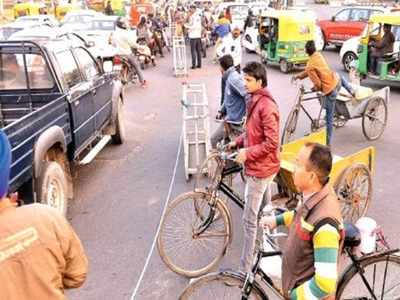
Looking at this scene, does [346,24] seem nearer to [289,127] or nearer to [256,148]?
[289,127]

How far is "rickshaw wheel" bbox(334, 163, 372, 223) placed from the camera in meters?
5.19

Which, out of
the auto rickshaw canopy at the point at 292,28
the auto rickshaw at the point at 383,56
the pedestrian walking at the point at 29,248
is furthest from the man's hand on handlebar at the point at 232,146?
Answer: the auto rickshaw canopy at the point at 292,28

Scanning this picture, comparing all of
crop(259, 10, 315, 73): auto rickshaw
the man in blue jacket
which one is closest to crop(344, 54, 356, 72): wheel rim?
crop(259, 10, 315, 73): auto rickshaw

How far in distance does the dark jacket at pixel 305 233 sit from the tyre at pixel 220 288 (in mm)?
462

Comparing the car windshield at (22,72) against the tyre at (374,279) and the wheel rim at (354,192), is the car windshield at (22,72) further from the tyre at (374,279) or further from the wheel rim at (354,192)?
the tyre at (374,279)

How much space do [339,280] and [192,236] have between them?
179cm

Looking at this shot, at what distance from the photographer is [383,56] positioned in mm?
12977

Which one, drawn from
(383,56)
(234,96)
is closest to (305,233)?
(234,96)

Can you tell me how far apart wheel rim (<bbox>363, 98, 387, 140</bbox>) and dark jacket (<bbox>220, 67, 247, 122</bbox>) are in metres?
3.20

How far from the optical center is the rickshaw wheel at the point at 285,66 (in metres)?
16.4

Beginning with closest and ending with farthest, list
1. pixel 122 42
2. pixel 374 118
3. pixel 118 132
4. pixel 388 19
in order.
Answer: pixel 374 118 → pixel 118 132 → pixel 388 19 → pixel 122 42

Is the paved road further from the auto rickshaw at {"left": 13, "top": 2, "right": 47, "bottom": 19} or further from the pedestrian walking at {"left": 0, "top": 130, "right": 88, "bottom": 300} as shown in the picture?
the auto rickshaw at {"left": 13, "top": 2, "right": 47, "bottom": 19}

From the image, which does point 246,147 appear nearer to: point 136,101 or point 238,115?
point 238,115

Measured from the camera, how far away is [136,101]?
13.1 meters
